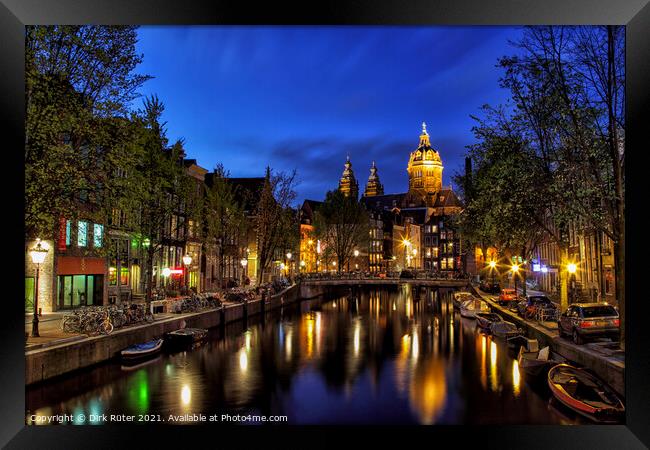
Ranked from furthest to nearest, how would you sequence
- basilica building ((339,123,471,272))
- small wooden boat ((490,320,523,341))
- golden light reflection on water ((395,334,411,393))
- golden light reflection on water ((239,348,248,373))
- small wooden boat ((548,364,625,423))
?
basilica building ((339,123,471,272)), small wooden boat ((490,320,523,341)), golden light reflection on water ((239,348,248,373)), golden light reflection on water ((395,334,411,393)), small wooden boat ((548,364,625,423))

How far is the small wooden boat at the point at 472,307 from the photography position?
4608cm

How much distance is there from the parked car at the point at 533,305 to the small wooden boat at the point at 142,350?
70.7 ft

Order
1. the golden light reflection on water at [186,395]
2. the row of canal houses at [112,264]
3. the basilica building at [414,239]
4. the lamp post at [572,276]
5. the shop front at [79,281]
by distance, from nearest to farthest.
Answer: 1. the golden light reflection on water at [186,395]
2. the row of canal houses at [112,264]
3. the shop front at [79,281]
4. the lamp post at [572,276]
5. the basilica building at [414,239]

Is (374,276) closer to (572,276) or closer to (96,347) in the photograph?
(572,276)

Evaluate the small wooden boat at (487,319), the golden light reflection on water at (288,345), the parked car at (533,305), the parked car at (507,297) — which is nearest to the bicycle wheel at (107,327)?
the golden light reflection on water at (288,345)

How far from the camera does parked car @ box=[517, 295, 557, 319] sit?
3534 cm

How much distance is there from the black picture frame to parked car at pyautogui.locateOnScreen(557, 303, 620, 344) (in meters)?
11.2

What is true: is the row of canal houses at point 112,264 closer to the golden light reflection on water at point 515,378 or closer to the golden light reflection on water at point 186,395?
the golden light reflection on water at point 186,395

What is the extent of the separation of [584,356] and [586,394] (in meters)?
4.38

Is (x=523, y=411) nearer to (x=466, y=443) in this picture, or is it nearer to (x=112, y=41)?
(x=466, y=443)

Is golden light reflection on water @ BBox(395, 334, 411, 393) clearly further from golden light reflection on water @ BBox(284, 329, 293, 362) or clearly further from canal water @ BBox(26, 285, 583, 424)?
golden light reflection on water @ BBox(284, 329, 293, 362)

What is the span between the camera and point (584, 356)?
21.1 meters

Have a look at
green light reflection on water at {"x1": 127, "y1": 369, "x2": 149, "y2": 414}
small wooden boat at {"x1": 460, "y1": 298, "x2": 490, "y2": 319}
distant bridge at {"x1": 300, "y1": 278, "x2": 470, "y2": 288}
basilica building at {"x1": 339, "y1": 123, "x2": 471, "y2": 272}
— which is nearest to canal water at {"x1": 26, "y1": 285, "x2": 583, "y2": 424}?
green light reflection on water at {"x1": 127, "y1": 369, "x2": 149, "y2": 414}

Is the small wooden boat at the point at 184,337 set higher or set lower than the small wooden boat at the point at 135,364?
higher
